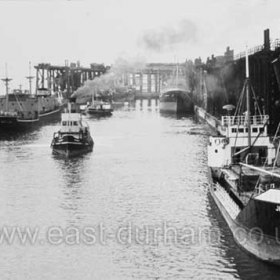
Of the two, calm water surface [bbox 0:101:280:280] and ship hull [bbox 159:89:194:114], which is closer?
calm water surface [bbox 0:101:280:280]

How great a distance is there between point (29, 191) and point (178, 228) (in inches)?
663

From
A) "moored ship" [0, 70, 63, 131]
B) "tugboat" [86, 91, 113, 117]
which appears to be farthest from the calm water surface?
"tugboat" [86, 91, 113, 117]

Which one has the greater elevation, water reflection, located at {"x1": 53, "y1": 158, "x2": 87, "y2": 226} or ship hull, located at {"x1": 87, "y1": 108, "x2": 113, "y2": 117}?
ship hull, located at {"x1": 87, "y1": 108, "x2": 113, "y2": 117}

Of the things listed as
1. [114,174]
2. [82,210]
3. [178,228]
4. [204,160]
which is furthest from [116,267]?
[204,160]

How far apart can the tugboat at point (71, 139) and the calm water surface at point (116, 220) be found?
2590mm

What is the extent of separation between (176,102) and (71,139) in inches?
3991

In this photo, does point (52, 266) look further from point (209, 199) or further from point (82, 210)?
point (209, 199)

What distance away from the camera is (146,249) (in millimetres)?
35344

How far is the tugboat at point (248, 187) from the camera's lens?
106 feet

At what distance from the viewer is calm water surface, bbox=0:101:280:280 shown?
108ft

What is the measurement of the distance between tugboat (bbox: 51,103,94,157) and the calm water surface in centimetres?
259

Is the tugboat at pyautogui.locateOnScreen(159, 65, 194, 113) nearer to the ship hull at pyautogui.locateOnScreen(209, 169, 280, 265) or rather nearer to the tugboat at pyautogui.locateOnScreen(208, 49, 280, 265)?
the tugboat at pyautogui.locateOnScreen(208, 49, 280, 265)

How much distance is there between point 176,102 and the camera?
584ft

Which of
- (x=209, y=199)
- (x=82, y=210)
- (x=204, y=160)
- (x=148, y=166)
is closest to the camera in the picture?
(x=82, y=210)
